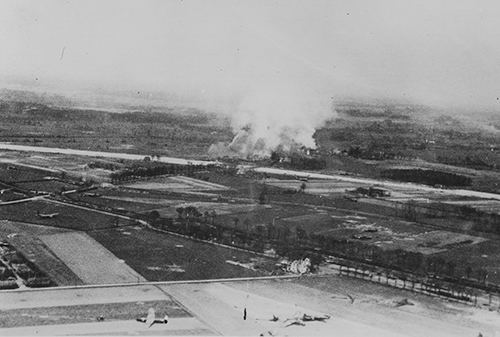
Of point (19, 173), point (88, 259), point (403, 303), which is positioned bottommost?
point (88, 259)

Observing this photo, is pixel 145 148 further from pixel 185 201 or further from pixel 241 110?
pixel 185 201

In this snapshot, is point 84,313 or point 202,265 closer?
point 84,313

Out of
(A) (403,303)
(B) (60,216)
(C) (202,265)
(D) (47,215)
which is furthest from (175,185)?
(A) (403,303)

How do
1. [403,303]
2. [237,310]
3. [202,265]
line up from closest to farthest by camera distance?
[237,310], [403,303], [202,265]

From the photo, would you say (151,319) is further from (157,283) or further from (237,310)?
(157,283)

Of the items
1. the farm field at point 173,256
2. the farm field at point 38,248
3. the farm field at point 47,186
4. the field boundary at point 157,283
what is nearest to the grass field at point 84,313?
the field boundary at point 157,283

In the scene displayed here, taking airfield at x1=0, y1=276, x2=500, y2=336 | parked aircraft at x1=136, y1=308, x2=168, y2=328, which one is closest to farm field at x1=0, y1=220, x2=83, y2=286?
airfield at x1=0, y1=276, x2=500, y2=336

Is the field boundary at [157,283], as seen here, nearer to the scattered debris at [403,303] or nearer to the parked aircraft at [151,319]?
the parked aircraft at [151,319]
